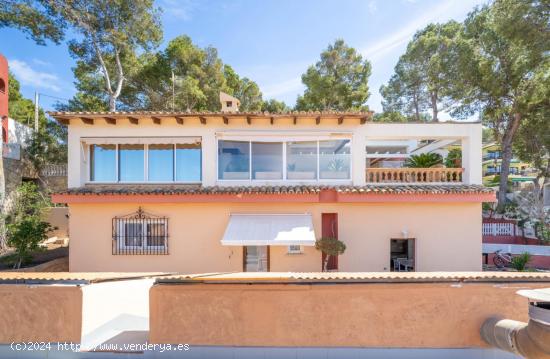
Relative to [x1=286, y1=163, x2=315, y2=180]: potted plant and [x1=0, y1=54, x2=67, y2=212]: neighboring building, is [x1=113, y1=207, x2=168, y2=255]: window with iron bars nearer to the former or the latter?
[x1=286, y1=163, x2=315, y2=180]: potted plant

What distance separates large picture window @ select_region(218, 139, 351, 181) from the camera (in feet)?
45.9

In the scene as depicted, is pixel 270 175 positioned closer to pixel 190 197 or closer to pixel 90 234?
pixel 190 197

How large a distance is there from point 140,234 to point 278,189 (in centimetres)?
775

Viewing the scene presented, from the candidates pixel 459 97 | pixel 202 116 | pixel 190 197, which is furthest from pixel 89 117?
pixel 459 97

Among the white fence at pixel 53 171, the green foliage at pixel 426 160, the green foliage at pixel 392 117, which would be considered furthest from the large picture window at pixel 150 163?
the green foliage at pixel 392 117

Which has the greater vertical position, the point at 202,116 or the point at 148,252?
the point at 202,116

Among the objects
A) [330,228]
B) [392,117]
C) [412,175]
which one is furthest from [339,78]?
[330,228]

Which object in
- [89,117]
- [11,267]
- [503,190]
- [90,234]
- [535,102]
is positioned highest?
[535,102]

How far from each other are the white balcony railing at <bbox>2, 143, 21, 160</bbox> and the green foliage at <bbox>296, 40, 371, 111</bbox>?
33.1m

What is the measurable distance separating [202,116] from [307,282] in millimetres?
10088

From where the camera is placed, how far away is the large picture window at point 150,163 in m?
14.0

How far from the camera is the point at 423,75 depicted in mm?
35594

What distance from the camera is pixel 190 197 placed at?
494 inches

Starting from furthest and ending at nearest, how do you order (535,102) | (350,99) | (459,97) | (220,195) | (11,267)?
1. (350,99)
2. (459,97)
3. (535,102)
4. (11,267)
5. (220,195)
